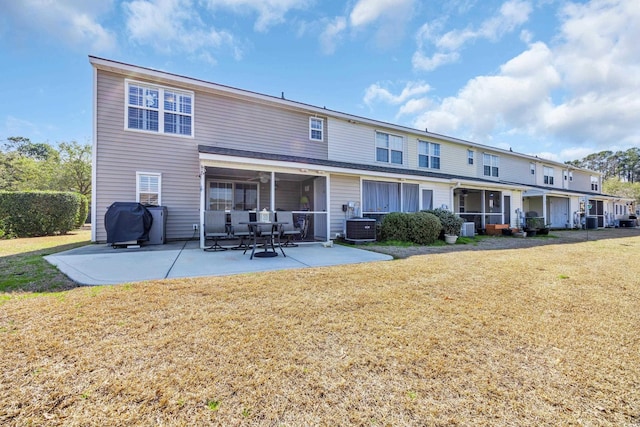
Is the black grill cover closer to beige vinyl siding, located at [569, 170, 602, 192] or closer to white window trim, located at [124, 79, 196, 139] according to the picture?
white window trim, located at [124, 79, 196, 139]

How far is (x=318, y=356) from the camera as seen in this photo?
86.8 inches

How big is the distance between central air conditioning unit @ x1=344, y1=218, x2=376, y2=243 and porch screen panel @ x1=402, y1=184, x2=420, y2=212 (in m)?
3.15

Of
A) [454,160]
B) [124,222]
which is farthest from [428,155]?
[124,222]

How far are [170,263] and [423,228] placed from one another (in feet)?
26.7

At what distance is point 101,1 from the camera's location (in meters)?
8.43

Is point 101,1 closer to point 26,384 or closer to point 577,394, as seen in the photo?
point 26,384

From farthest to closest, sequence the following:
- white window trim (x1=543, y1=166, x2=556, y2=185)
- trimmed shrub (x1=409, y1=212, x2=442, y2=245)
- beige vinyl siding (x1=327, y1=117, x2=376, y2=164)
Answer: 1. white window trim (x1=543, y1=166, x2=556, y2=185)
2. beige vinyl siding (x1=327, y1=117, x2=376, y2=164)
3. trimmed shrub (x1=409, y1=212, x2=442, y2=245)

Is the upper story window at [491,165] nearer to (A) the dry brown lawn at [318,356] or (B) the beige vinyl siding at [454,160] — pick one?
(B) the beige vinyl siding at [454,160]

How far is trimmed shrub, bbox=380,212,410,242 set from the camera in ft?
32.3

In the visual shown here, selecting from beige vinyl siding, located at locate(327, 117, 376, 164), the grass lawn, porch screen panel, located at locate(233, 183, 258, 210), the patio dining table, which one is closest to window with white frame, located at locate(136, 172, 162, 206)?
porch screen panel, located at locate(233, 183, 258, 210)

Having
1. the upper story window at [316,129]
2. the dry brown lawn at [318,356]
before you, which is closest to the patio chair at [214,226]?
the dry brown lawn at [318,356]

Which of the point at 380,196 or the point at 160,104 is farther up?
the point at 160,104

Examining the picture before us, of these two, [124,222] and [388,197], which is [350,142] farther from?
[124,222]

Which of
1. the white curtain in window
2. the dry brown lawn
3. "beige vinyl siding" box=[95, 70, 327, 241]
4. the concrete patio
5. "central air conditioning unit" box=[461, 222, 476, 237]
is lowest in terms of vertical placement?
the dry brown lawn
